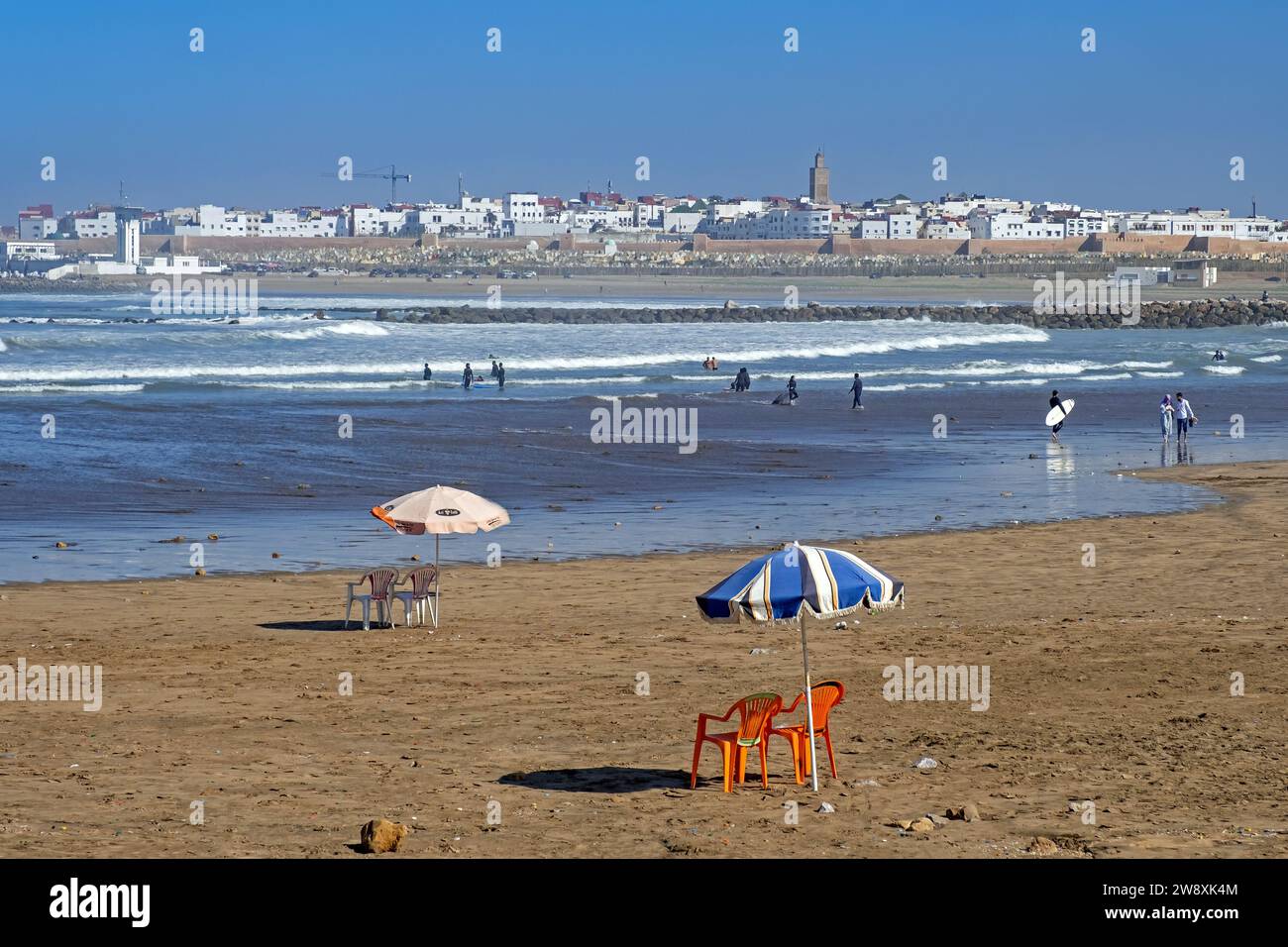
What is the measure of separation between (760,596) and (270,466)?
17755mm

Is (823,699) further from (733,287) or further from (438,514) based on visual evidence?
(733,287)

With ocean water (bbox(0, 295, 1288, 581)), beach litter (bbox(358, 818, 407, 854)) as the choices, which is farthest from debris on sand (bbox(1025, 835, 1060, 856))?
ocean water (bbox(0, 295, 1288, 581))

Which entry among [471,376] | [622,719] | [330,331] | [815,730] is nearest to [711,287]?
[330,331]

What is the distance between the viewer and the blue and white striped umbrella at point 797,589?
8359mm

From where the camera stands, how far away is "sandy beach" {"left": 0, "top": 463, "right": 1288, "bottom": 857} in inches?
306

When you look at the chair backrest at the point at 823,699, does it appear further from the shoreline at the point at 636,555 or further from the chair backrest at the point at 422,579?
the shoreline at the point at 636,555

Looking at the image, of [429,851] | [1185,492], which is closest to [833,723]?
[429,851]

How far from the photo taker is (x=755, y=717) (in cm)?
885

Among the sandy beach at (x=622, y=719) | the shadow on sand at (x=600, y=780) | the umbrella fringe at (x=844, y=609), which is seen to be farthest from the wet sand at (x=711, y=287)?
the umbrella fringe at (x=844, y=609)

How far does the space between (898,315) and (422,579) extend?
74078 mm

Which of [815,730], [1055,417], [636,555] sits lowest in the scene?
[636,555]

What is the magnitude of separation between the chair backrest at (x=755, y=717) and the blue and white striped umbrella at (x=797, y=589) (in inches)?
24.3

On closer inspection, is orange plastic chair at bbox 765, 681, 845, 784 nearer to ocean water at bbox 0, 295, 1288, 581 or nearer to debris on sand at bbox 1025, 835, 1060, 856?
debris on sand at bbox 1025, 835, 1060, 856

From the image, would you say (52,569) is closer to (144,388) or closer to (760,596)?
(760,596)
